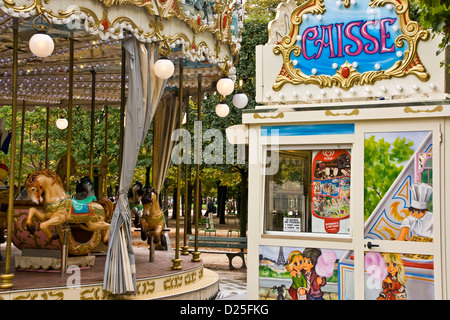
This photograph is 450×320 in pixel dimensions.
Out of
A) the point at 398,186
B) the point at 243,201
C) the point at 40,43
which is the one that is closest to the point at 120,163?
the point at 40,43

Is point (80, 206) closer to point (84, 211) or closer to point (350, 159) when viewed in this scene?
point (84, 211)

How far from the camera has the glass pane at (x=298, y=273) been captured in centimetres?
643

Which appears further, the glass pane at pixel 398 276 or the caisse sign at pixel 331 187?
the caisse sign at pixel 331 187

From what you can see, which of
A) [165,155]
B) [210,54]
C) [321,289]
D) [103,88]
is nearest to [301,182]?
[321,289]

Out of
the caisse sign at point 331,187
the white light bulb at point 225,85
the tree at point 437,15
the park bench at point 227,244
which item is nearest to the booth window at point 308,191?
the caisse sign at point 331,187

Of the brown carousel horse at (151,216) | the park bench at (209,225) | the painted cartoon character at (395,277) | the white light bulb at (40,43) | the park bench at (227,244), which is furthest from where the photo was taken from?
the park bench at (209,225)

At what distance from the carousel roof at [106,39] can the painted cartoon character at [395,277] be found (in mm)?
4483

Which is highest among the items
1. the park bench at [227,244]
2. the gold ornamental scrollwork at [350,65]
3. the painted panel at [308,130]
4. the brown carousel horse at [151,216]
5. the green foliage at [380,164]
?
the gold ornamental scrollwork at [350,65]

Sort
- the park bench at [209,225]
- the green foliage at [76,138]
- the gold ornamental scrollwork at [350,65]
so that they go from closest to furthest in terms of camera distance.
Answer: the gold ornamental scrollwork at [350,65]
the park bench at [209,225]
the green foliage at [76,138]

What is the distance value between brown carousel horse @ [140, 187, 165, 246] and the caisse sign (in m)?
3.81

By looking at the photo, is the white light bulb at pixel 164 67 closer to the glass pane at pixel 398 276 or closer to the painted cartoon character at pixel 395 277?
the glass pane at pixel 398 276

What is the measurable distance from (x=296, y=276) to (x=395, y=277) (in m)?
1.15

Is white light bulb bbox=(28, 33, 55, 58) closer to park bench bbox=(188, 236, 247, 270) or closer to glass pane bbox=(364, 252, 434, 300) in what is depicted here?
glass pane bbox=(364, 252, 434, 300)

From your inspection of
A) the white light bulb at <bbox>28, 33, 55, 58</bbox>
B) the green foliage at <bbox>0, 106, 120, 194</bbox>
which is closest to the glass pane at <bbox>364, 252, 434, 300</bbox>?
the white light bulb at <bbox>28, 33, 55, 58</bbox>
